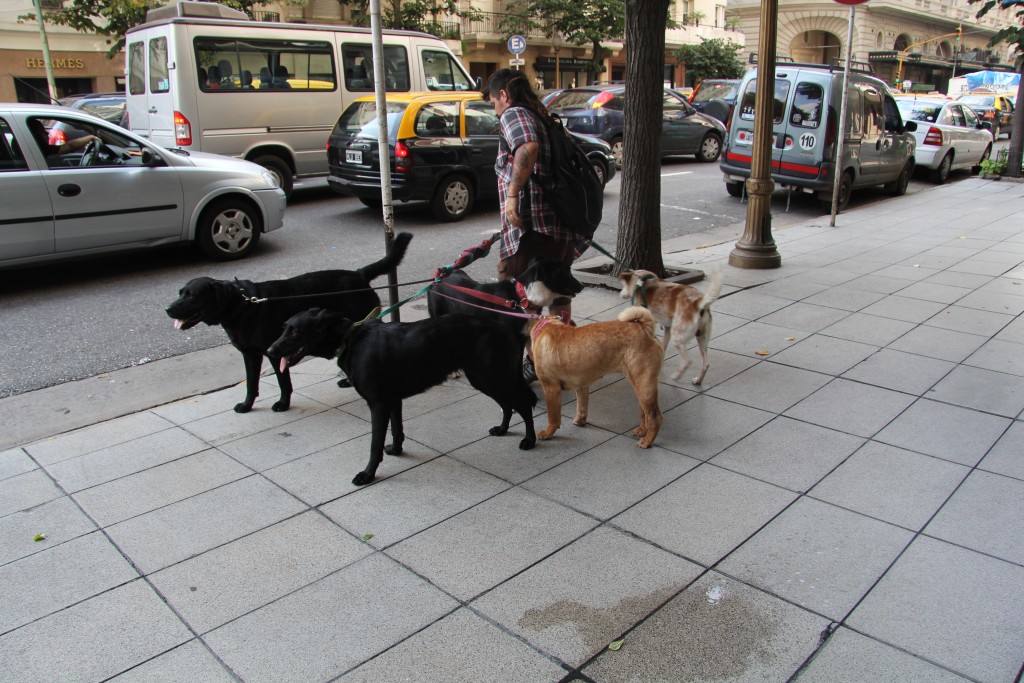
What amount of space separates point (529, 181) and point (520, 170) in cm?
18

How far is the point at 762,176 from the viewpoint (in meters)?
8.06

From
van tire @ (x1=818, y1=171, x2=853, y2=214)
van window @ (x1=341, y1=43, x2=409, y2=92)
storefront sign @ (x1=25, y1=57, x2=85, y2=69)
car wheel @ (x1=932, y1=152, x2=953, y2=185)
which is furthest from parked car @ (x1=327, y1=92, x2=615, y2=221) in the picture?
storefront sign @ (x1=25, y1=57, x2=85, y2=69)

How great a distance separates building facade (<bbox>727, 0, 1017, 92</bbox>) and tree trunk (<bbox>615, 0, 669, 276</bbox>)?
4205 cm

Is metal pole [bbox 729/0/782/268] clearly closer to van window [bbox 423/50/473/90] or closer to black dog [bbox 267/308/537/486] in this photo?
black dog [bbox 267/308/537/486]

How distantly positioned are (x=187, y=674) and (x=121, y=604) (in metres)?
0.56

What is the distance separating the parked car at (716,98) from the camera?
21078mm

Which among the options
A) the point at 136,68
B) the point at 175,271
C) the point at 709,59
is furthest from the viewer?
the point at 709,59

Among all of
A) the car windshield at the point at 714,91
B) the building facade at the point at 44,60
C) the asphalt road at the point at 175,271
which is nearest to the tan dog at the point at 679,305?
the asphalt road at the point at 175,271

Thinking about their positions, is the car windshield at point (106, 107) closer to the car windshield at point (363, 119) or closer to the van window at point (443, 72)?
the van window at point (443, 72)

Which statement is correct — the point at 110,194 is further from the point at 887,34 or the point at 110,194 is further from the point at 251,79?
the point at 887,34

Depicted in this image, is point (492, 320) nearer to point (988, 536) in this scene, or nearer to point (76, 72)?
point (988, 536)

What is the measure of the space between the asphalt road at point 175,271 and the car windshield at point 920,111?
429 centimetres

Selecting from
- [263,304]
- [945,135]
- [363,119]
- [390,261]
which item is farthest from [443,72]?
[263,304]

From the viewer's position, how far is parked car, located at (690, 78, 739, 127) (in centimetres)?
2108
